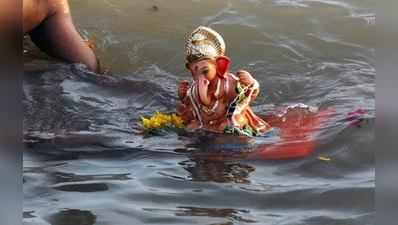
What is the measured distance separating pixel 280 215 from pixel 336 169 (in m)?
0.41

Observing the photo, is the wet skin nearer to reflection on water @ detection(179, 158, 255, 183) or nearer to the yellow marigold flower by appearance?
the yellow marigold flower

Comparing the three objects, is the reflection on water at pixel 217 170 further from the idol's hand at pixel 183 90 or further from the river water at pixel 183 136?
the idol's hand at pixel 183 90

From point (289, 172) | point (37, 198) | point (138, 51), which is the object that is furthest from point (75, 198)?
point (138, 51)

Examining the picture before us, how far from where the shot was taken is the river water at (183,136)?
1183 mm

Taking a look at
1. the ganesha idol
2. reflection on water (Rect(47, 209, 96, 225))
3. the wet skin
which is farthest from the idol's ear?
the wet skin

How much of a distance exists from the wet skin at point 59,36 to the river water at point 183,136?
49 millimetres

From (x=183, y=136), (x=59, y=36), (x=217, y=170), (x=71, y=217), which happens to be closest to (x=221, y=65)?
(x=183, y=136)

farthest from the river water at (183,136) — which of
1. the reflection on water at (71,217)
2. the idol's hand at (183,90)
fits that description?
the idol's hand at (183,90)

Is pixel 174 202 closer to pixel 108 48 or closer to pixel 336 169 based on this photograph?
pixel 336 169

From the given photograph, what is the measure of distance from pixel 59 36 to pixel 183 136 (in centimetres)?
91

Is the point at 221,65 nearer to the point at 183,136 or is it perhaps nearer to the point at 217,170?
the point at 183,136

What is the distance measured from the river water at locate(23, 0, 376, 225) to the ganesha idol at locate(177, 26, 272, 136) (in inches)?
4.0

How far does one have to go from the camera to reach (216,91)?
5.77ft

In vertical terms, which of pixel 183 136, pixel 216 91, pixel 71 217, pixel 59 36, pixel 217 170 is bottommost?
pixel 71 217
